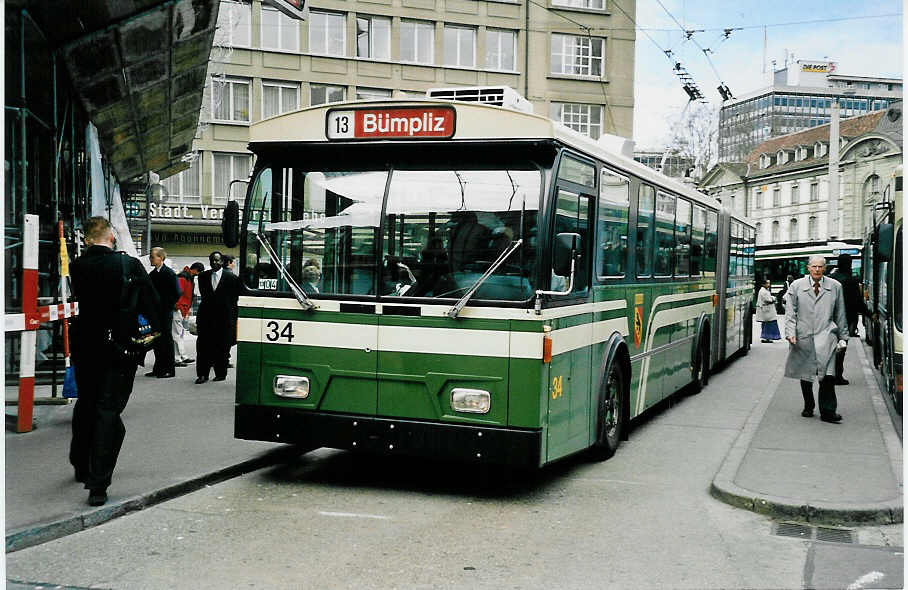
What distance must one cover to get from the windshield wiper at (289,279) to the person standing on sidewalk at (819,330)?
19.6ft

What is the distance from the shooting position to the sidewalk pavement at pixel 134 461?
248 inches

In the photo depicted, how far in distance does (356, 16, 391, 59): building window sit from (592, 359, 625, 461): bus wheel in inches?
1420

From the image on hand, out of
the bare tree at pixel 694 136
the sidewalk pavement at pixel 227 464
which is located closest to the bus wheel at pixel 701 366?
the sidewalk pavement at pixel 227 464

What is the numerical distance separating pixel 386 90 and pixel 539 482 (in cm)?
3718

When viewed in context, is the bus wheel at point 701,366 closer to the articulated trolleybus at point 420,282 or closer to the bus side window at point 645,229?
the bus side window at point 645,229

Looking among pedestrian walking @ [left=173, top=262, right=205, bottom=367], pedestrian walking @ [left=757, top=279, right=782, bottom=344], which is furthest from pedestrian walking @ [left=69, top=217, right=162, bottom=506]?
pedestrian walking @ [left=757, top=279, right=782, bottom=344]

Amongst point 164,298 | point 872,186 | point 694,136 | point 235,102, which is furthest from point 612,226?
point 694,136

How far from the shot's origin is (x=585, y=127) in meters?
44.4

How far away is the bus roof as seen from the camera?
6902mm

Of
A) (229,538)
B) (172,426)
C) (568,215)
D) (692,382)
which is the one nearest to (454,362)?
(568,215)

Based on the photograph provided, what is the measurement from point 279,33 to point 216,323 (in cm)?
3153

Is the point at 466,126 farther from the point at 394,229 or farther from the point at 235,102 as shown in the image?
the point at 235,102

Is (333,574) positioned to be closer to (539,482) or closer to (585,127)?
(539,482)

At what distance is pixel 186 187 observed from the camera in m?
43.2
